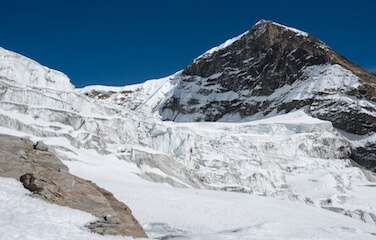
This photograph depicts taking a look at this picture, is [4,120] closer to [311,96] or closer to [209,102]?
[311,96]

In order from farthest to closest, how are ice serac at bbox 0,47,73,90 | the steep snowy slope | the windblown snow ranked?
ice serac at bbox 0,47,73,90
the steep snowy slope
the windblown snow

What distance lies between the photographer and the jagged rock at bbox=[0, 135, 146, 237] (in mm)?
23281

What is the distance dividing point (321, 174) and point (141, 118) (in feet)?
100

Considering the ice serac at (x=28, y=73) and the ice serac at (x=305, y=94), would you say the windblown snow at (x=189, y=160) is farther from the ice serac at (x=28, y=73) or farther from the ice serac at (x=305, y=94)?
the ice serac at (x=305, y=94)

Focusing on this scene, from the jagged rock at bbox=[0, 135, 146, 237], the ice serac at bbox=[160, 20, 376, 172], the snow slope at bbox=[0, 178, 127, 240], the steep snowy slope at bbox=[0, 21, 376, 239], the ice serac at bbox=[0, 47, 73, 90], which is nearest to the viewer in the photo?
the snow slope at bbox=[0, 178, 127, 240]

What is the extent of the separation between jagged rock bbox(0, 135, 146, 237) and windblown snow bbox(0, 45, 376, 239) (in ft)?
48.4

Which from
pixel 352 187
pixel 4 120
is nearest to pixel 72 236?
pixel 4 120

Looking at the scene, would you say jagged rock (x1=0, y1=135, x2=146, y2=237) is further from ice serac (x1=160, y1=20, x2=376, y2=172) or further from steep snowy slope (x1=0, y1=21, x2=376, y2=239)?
ice serac (x1=160, y1=20, x2=376, y2=172)

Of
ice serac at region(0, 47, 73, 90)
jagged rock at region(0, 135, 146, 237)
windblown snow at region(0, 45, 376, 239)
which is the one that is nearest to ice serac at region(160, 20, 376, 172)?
windblown snow at region(0, 45, 376, 239)


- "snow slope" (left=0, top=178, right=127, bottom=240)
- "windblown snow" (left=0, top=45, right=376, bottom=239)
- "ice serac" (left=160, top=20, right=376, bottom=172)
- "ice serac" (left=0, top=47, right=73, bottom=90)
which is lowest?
"snow slope" (left=0, top=178, right=127, bottom=240)

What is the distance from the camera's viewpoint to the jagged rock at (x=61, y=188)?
76.4 feet

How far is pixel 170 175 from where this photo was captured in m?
80.5

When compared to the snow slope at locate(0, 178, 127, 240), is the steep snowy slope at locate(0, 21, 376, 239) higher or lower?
higher

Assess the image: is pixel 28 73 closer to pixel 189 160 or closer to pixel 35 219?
pixel 189 160
